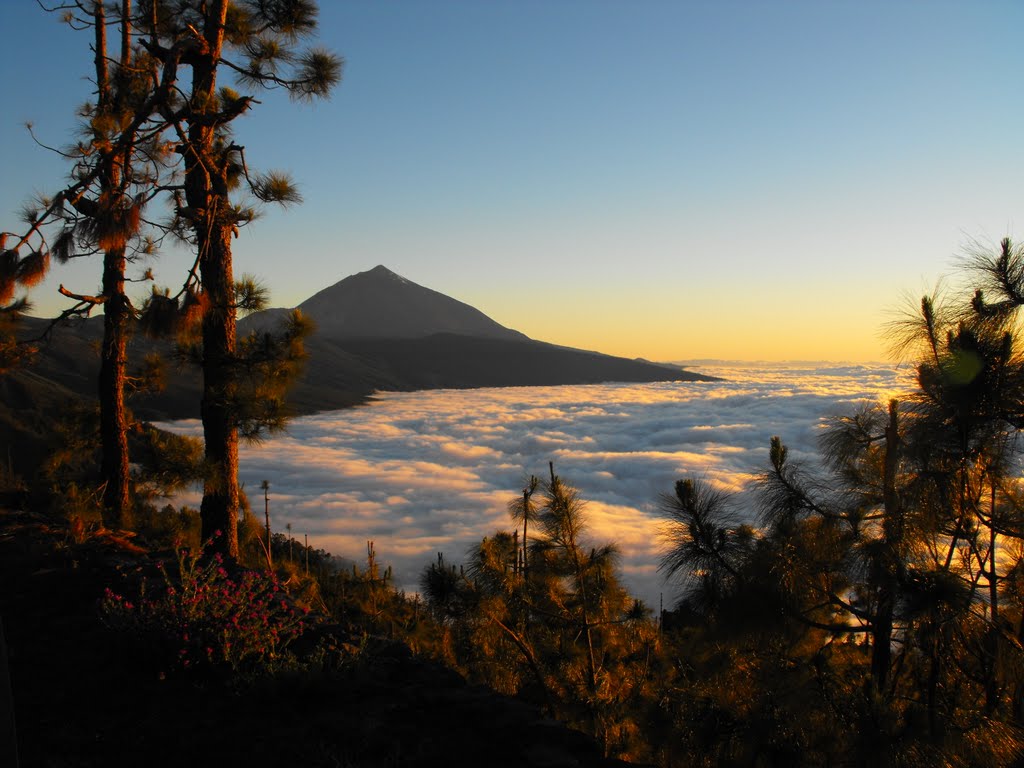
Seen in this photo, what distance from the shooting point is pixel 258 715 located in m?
3.45

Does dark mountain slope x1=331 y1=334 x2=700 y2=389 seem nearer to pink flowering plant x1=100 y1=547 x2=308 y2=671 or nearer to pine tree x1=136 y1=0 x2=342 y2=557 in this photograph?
pine tree x1=136 y1=0 x2=342 y2=557

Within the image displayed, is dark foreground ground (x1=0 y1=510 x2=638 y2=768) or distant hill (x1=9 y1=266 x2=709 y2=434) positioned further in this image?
distant hill (x1=9 y1=266 x2=709 y2=434)

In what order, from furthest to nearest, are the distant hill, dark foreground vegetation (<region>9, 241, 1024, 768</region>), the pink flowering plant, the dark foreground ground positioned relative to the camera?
1. the distant hill
2. the pink flowering plant
3. dark foreground vegetation (<region>9, 241, 1024, 768</region>)
4. the dark foreground ground

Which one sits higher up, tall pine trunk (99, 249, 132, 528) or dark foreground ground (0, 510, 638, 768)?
tall pine trunk (99, 249, 132, 528)

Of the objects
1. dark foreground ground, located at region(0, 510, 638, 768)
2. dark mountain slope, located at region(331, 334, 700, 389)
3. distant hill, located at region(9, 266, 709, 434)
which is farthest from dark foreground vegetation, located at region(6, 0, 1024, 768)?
dark mountain slope, located at region(331, 334, 700, 389)

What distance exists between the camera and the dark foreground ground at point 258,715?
3020mm

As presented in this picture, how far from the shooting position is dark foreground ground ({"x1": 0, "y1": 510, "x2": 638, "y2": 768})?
302 centimetres

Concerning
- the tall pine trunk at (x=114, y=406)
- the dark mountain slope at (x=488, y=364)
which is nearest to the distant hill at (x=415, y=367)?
the dark mountain slope at (x=488, y=364)

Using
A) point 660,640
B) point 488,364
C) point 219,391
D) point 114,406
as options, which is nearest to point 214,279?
point 219,391

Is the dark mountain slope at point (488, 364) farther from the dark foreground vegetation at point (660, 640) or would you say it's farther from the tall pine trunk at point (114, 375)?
the dark foreground vegetation at point (660, 640)

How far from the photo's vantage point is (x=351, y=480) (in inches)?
2554

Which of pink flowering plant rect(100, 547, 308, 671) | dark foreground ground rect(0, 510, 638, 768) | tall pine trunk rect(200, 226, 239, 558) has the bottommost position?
dark foreground ground rect(0, 510, 638, 768)

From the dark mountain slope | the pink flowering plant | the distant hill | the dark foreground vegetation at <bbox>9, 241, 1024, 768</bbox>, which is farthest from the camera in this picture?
the dark mountain slope

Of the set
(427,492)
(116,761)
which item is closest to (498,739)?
(116,761)
